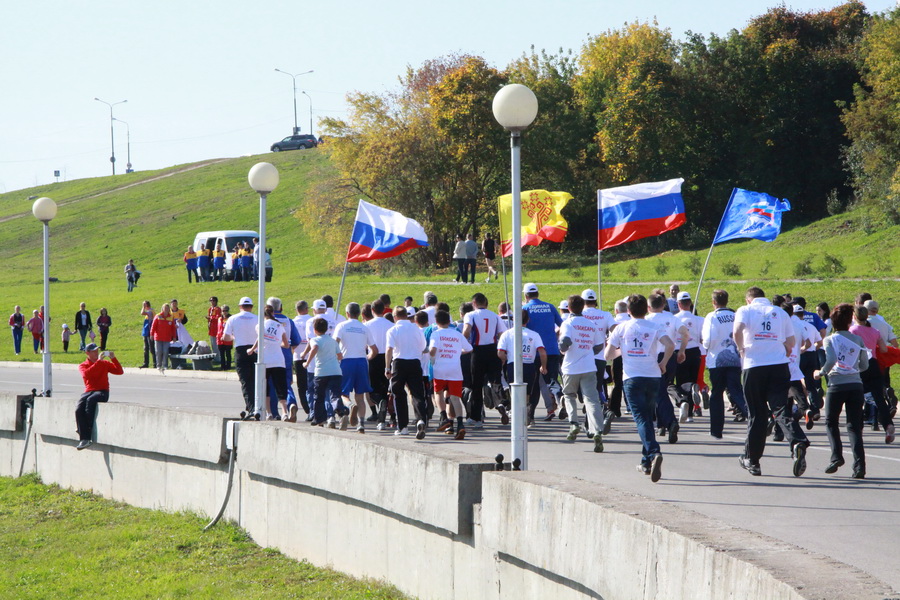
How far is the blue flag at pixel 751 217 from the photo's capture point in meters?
21.4

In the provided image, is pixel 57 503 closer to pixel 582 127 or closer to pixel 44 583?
pixel 44 583

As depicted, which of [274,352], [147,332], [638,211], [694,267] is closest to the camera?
[274,352]

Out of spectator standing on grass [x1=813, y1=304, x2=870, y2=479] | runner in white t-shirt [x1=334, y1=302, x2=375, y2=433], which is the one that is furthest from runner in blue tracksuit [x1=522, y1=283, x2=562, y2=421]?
spectator standing on grass [x1=813, y1=304, x2=870, y2=479]

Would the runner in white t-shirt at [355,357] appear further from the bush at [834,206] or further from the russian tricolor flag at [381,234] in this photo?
the bush at [834,206]

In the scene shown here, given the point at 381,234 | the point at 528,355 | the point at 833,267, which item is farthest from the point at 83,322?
the point at 528,355

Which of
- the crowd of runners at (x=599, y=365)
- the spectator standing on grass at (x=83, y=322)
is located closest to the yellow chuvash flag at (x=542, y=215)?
the crowd of runners at (x=599, y=365)

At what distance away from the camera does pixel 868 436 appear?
1461 centimetres

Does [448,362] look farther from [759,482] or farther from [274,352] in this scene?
[759,482]

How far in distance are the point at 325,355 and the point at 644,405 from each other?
5206mm

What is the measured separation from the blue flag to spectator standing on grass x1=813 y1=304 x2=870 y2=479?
413 inches

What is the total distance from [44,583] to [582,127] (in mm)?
44576

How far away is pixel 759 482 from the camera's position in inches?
428

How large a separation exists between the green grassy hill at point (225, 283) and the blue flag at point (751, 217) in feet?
16.3

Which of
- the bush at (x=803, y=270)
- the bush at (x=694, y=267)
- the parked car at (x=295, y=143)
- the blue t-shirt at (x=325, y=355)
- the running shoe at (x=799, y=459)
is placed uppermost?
the parked car at (x=295, y=143)
